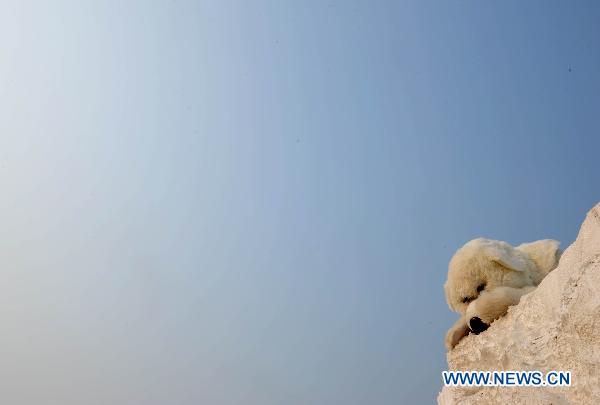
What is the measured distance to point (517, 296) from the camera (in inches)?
205

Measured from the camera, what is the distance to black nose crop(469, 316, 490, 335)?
542 cm

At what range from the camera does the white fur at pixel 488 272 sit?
5.52 m

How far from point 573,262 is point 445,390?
2.23 metres

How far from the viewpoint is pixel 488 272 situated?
5691 mm

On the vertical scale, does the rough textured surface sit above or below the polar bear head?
below

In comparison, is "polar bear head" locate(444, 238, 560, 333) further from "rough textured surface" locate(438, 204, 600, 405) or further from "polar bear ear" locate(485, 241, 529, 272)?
"rough textured surface" locate(438, 204, 600, 405)

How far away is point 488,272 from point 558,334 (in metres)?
1.60

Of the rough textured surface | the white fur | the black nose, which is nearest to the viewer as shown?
the rough textured surface

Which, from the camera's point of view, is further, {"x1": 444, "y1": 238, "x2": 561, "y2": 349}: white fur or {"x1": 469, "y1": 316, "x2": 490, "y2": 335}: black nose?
{"x1": 444, "y1": 238, "x2": 561, "y2": 349}: white fur

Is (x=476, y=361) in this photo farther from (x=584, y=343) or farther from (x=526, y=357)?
(x=584, y=343)

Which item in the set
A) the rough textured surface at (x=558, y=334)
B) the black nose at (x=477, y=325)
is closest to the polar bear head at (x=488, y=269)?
the black nose at (x=477, y=325)

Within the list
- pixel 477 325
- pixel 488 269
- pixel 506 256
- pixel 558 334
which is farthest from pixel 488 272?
pixel 558 334

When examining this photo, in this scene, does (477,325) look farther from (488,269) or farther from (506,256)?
(506,256)

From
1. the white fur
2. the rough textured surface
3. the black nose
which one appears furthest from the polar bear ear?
the rough textured surface
